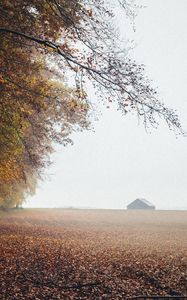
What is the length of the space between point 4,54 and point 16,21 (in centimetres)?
160

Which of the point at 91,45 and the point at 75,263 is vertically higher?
the point at 91,45

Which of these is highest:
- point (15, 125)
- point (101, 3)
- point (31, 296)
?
point (101, 3)

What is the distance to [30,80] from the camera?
49.0 ft

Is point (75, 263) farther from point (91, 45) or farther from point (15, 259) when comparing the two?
point (91, 45)

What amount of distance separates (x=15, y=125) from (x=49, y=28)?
5.65 m

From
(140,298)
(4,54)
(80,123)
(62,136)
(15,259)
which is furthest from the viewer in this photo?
(62,136)

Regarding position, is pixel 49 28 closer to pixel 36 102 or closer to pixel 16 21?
pixel 16 21

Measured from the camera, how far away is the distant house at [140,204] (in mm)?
108250

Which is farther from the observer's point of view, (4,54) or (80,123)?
(80,123)

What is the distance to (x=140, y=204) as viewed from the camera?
110688 millimetres

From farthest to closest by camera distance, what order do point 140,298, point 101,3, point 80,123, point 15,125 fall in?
point 80,123 < point 15,125 < point 101,3 < point 140,298

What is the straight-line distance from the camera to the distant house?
10825 centimetres

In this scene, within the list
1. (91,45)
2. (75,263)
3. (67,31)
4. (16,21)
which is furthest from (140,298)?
(16,21)

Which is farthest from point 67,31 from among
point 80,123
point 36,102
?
point 80,123
